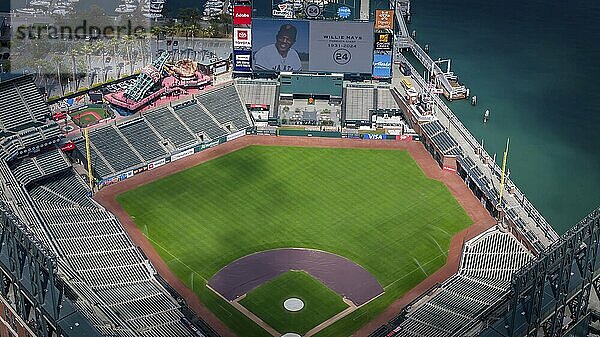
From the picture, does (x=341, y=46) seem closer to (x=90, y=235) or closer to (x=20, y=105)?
(x=20, y=105)

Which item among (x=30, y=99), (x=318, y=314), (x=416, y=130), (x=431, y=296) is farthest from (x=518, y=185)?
(x=30, y=99)

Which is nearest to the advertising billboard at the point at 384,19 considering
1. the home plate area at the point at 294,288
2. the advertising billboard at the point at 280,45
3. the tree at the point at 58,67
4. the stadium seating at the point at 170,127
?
the advertising billboard at the point at 280,45

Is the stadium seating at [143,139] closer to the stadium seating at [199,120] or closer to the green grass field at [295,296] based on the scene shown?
the stadium seating at [199,120]

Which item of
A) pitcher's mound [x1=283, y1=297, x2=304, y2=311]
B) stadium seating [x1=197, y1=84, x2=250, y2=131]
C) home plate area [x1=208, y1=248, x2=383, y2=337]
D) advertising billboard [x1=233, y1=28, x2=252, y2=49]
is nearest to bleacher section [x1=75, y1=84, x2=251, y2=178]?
stadium seating [x1=197, y1=84, x2=250, y2=131]

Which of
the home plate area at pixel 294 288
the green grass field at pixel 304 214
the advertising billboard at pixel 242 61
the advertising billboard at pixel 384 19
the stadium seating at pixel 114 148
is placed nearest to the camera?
the home plate area at pixel 294 288

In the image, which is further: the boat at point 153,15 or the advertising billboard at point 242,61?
the boat at point 153,15
